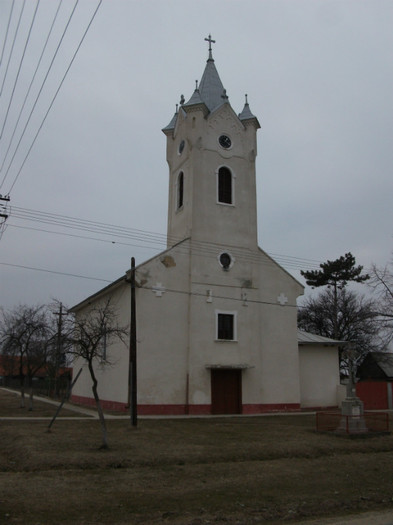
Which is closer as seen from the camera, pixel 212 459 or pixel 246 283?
pixel 212 459

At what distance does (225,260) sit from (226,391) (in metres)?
7.21

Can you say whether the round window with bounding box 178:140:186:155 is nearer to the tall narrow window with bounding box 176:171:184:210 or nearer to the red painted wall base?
the tall narrow window with bounding box 176:171:184:210

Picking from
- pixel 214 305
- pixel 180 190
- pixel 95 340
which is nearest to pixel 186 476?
pixel 95 340

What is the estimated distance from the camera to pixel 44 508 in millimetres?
7867

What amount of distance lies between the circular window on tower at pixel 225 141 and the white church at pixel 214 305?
67 mm

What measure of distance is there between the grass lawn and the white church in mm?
8207

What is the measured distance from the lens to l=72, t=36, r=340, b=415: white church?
1008 inches

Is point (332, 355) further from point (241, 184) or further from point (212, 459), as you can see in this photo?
point (212, 459)

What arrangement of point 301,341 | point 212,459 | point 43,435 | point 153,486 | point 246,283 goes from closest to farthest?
point 153,486 < point 212,459 < point 43,435 < point 246,283 < point 301,341

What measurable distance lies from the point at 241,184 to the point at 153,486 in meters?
22.7

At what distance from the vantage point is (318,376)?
30984 millimetres

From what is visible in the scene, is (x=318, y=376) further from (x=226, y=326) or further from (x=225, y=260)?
(x=225, y=260)

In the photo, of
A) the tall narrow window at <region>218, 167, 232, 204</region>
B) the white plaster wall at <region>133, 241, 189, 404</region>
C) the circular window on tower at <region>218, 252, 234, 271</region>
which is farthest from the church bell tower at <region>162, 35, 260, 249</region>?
the white plaster wall at <region>133, 241, 189, 404</region>

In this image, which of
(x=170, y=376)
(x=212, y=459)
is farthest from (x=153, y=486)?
(x=170, y=376)
